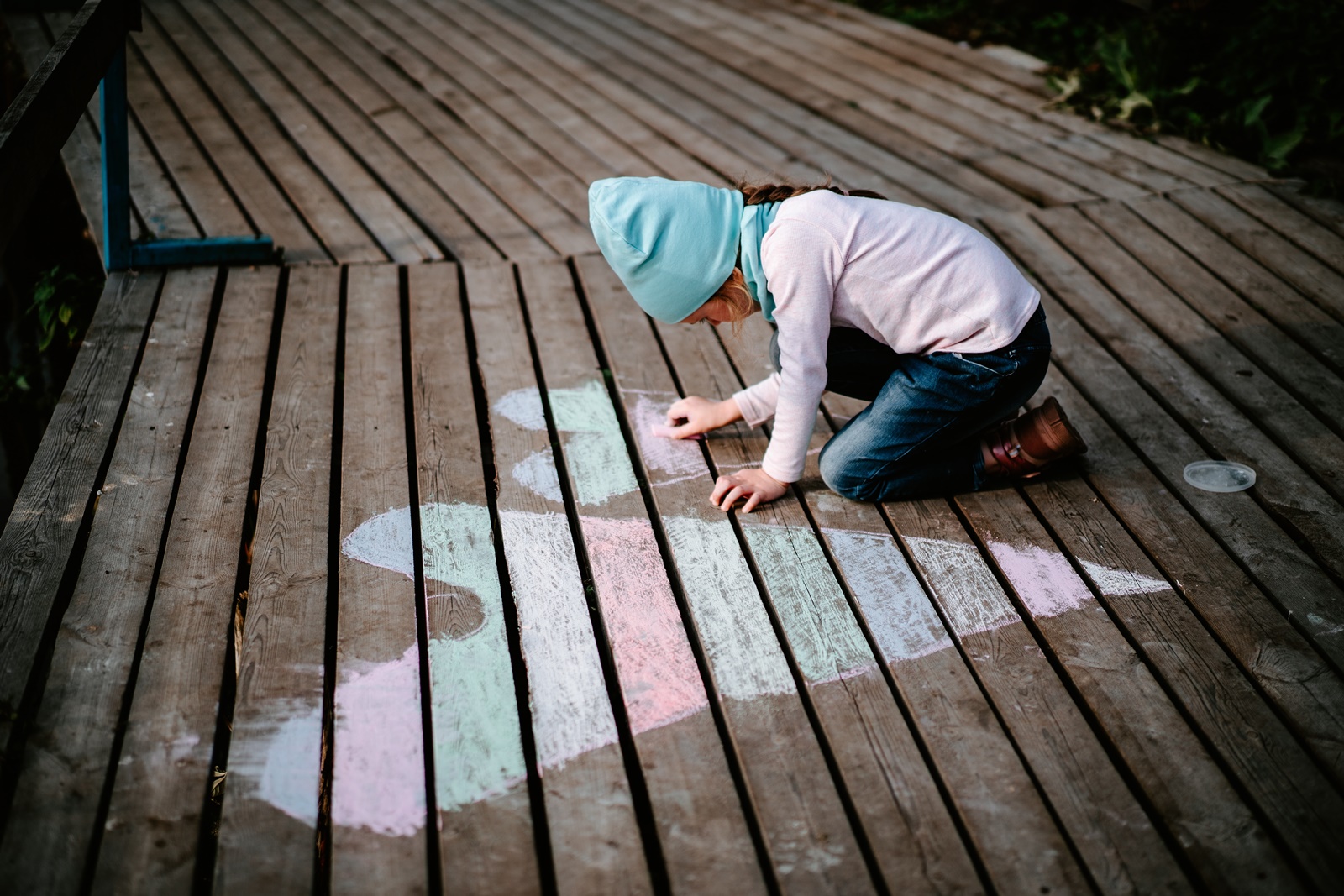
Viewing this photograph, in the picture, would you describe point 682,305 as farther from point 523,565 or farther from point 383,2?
point 383,2

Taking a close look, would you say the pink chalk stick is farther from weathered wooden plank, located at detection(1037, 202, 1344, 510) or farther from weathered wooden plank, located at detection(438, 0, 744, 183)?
weathered wooden plank, located at detection(438, 0, 744, 183)

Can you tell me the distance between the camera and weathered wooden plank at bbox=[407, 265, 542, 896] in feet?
4.99

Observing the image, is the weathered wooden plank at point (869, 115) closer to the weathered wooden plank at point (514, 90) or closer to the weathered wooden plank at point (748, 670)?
the weathered wooden plank at point (514, 90)

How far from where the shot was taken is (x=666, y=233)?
1.94m

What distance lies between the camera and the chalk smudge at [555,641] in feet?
5.61

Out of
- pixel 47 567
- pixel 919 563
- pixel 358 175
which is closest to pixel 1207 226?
pixel 919 563

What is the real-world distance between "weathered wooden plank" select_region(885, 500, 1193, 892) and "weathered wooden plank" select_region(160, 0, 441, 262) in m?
1.92

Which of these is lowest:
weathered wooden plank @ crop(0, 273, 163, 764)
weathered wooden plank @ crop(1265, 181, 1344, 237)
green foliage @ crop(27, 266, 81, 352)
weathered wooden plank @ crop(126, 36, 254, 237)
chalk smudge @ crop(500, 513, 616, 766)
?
green foliage @ crop(27, 266, 81, 352)

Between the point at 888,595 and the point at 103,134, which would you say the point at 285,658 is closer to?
the point at 888,595

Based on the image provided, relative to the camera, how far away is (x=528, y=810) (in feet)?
5.18

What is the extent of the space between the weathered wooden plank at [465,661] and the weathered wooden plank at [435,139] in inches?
34.0

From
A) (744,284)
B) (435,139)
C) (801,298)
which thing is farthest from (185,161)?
(801,298)

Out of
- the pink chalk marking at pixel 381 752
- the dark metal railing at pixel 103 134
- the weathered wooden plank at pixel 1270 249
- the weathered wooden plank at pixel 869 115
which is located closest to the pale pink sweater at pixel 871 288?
the pink chalk marking at pixel 381 752

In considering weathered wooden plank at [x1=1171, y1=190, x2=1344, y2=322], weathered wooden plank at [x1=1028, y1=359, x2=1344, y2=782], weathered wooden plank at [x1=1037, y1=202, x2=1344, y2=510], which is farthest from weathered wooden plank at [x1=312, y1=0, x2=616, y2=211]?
weathered wooden plank at [x1=1171, y1=190, x2=1344, y2=322]
